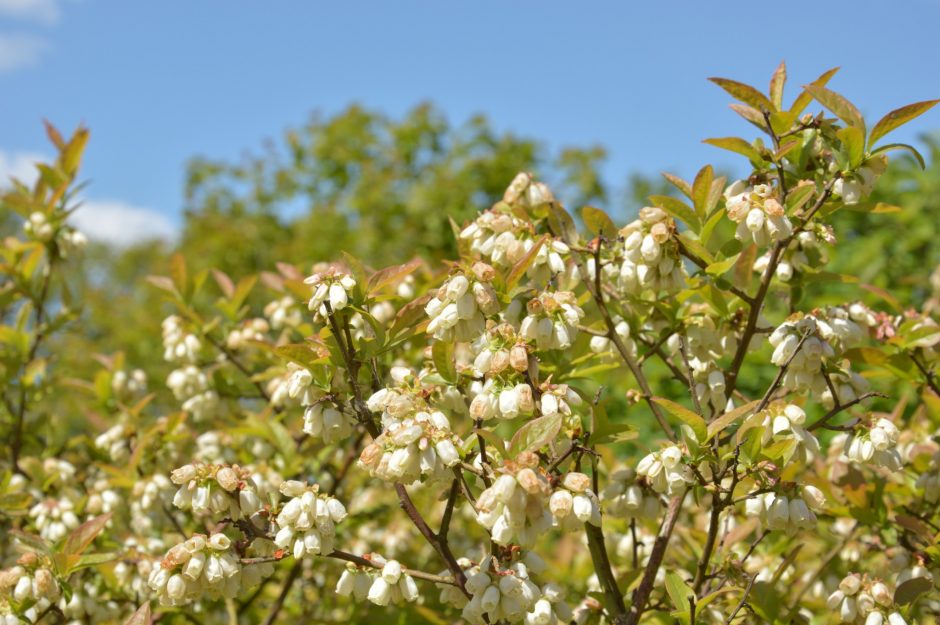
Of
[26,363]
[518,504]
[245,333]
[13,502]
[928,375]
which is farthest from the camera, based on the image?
[26,363]

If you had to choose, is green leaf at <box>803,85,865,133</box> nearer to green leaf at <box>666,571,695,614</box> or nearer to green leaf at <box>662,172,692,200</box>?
green leaf at <box>662,172,692,200</box>

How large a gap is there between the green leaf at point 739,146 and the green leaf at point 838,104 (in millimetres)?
191

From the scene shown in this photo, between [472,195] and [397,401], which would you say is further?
[472,195]

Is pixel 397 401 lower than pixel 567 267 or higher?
lower

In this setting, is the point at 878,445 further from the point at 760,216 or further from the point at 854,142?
the point at 854,142

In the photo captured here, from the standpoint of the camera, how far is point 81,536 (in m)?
2.13

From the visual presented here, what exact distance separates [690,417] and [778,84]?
0.93m

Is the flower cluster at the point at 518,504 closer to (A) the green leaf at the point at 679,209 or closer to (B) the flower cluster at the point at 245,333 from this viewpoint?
(A) the green leaf at the point at 679,209

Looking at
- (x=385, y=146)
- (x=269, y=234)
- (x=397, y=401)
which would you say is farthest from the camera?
(x=269, y=234)

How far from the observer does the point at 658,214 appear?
6.42 ft

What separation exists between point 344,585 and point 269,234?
12.5 metres

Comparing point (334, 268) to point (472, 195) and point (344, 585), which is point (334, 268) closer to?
point (344, 585)

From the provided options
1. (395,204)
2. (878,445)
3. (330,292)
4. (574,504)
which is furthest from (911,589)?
(395,204)

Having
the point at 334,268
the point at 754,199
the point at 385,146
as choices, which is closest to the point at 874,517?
the point at 754,199
